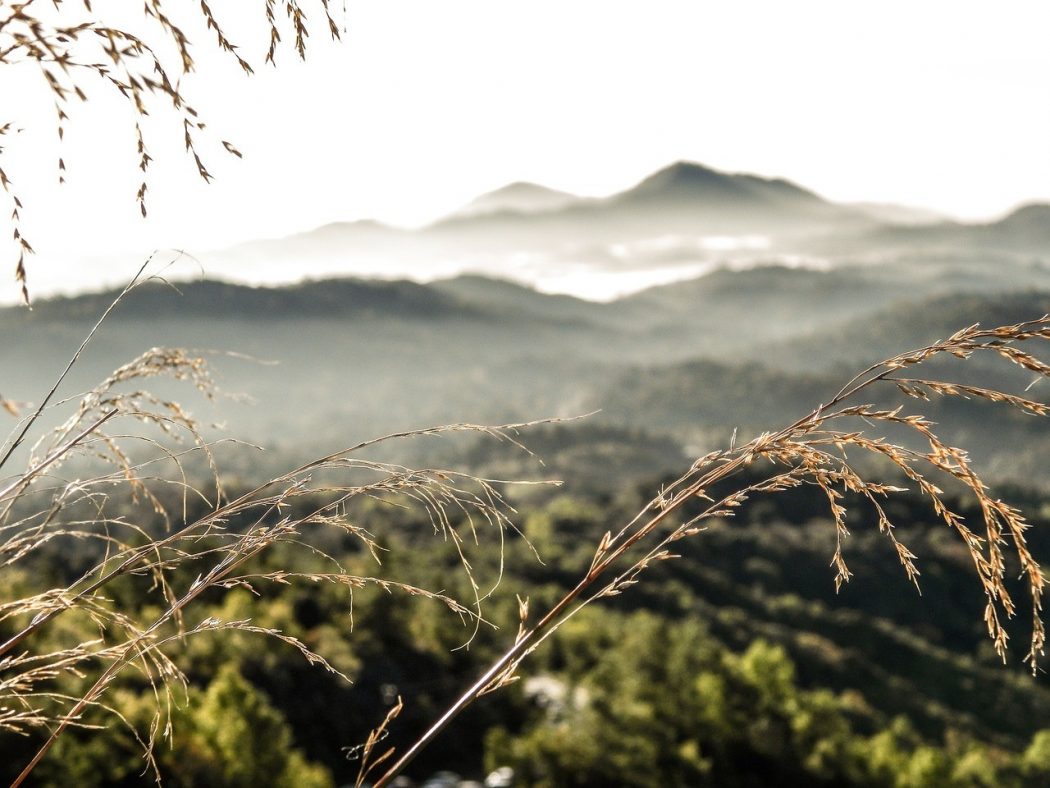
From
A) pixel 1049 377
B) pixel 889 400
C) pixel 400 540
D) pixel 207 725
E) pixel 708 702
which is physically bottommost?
pixel 889 400

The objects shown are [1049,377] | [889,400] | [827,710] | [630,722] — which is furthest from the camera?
[889,400]

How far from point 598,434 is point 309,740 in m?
145

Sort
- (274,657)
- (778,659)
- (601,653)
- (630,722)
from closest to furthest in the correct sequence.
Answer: (630,722)
(274,657)
(778,659)
(601,653)

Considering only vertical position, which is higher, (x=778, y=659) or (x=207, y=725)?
(x=207, y=725)

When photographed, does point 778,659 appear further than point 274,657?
Yes

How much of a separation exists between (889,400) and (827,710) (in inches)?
6806

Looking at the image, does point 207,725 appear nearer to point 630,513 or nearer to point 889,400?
point 630,513

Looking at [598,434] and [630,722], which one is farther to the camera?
[598,434]

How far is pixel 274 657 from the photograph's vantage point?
3222 centimetres

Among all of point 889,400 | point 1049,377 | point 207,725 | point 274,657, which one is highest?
point 1049,377

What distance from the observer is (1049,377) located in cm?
100

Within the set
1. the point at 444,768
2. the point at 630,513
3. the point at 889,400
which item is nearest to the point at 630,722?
the point at 444,768

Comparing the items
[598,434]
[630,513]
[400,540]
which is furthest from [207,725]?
[598,434]

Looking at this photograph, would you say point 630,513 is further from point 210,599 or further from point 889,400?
point 889,400
